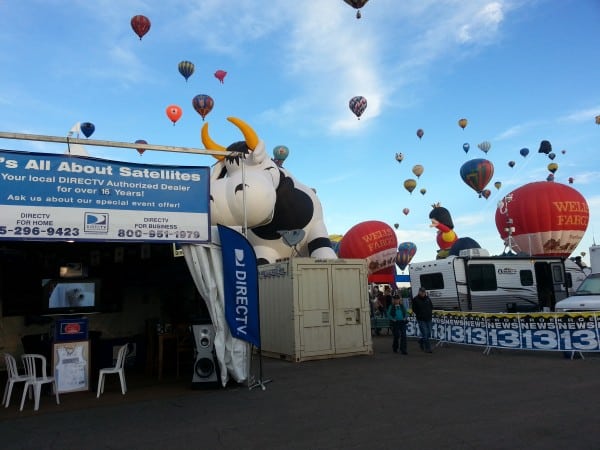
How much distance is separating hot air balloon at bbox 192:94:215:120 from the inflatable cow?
9181mm

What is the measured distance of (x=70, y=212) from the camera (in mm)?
7805

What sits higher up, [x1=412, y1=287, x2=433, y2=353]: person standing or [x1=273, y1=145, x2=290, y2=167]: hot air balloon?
[x1=273, y1=145, x2=290, y2=167]: hot air balloon

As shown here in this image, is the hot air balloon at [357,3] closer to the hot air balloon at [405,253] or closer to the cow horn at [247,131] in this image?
the cow horn at [247,131]

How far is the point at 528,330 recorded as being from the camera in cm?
1194

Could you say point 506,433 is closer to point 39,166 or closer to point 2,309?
point 39,166

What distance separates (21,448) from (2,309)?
8.40m

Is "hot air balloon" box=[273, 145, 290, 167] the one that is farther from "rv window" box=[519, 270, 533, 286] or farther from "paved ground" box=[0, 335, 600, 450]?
"paved ground" box=[0, 335, 600, 450]

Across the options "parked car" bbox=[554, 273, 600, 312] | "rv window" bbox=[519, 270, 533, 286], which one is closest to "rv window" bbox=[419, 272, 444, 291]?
"rv window" bbox=[519, 270, 533, 286]

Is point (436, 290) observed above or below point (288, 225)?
below

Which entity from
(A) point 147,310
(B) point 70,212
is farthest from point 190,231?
(A) point 147,310

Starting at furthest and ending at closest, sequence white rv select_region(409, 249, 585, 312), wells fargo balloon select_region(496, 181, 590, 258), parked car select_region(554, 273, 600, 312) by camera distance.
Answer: wells fargo balloon select_region(496, 181, 590, 258)
white rv select_region(409, 249, 585, 312)
parked car select_region(554, 273, 600, 312)

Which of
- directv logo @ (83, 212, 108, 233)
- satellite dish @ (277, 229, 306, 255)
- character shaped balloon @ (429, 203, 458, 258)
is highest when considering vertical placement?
character shaped balloon @ (429, 203, 458, 258)

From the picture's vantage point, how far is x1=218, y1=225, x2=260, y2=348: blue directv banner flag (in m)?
8.83

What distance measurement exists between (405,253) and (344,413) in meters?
47.4
